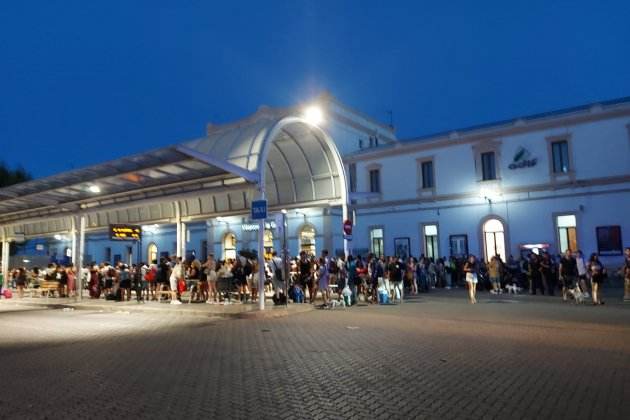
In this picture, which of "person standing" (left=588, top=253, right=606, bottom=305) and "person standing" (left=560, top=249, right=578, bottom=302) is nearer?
"person standing" (left=588, top=253, right=606, bottom=305)

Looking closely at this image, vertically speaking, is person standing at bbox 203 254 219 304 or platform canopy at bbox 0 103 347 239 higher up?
platform canopy at bbox 0 103 347 239

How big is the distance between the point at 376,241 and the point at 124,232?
17.4 meters

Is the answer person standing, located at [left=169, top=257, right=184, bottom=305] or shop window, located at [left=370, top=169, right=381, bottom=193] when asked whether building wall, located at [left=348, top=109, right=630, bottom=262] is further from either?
person standing, located at [left=169, top=257, right=184, bottom=305]

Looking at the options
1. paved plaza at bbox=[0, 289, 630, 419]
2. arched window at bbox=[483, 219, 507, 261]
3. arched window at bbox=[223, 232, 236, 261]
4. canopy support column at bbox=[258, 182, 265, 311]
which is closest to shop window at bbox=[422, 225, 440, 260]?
arched window at bbox=[483, 219, 507, 261]

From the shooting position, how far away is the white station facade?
18312 millimetres

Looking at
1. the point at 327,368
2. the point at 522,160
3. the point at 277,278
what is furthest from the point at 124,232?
the point at 522,160

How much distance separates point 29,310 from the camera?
62.4 ft

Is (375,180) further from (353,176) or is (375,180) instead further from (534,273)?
(534,273)

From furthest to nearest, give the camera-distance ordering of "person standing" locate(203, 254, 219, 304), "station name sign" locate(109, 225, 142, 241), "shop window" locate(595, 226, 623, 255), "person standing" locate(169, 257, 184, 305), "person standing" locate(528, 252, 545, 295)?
"shop window" locate(595, 226, 623, 255), "station name sign" locate(109, 225, 142, 241), "person standing" locate(528, 252, 545, 295), "person standing" locate(169, 257, 184, 305), "person standing" locate(203, 254, 219, 304)

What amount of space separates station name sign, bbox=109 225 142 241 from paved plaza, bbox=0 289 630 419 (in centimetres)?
819

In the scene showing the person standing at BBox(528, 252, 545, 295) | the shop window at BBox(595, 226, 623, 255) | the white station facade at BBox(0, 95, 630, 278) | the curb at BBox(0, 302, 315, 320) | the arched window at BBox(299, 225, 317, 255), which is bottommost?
the curb at BBox(0, 302, 315, 320)

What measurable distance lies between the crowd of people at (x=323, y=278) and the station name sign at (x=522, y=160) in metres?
7.60

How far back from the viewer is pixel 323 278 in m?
17.6

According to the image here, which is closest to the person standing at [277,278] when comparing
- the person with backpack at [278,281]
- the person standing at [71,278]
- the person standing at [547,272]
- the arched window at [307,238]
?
the person with backpack at [278,281]
